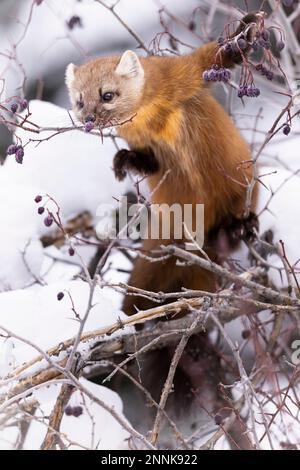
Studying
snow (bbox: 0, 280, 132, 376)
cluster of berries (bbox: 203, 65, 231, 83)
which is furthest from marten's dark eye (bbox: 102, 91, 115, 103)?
snow (bbox: 0, 280, 132, 376)

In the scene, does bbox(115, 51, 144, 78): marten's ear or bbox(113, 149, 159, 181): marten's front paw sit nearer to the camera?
bbox(115, 51, 144, 78): marten's ear

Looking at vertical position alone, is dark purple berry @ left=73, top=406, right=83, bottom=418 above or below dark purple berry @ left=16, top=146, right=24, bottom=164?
below

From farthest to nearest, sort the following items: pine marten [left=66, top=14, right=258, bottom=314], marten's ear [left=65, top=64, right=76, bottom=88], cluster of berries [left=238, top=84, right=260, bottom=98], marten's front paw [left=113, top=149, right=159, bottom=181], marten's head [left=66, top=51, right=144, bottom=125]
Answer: marten's front paw [left=113, top=149, right=159, bottom=181] < marten's ear [left=65, top=64, right=76, bottom=88] < pine marten [left=66, top=14, right=258, bottom=314] < marten's head [left=66, top=51, right=144, bottom=125] < cluster of berries [left=238, top=84, right=260, bottom=98]

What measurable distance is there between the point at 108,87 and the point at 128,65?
6.9 inches

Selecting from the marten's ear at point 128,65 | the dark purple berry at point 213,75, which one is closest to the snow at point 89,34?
the marten's ear at point 128,65

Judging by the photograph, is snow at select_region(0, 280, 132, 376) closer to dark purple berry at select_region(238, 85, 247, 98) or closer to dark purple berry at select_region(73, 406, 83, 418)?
dark purple berry at select_region(73, 406, 83, 418)

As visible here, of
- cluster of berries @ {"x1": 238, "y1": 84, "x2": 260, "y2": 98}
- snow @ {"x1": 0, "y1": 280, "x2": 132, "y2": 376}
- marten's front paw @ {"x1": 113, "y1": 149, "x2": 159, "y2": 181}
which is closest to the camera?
cluster of berries @ {"x1": 238, "y1": 84, "x2": 260, "y2": 98}

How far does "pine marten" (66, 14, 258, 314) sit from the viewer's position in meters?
3.72

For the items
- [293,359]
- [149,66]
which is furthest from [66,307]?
[149,66]

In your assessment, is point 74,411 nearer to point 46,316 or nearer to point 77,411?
point 77,411

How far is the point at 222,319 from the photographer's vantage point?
393 cm

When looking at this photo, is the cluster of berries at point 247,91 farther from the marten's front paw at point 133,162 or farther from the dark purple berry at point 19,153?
the marten's front paw at point 133,162

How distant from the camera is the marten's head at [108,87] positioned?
11.8 ft

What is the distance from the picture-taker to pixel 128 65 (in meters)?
3.77
